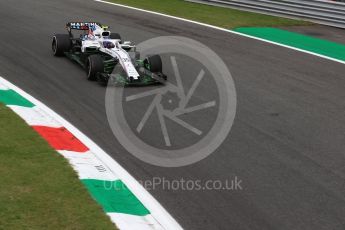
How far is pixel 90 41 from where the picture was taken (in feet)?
36.1

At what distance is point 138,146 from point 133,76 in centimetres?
275

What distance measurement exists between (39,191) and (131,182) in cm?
110

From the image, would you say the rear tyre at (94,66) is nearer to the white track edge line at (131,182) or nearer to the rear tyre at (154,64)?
the rear tyre at (154,64)

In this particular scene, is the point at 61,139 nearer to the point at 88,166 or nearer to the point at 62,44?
the point at 88,166

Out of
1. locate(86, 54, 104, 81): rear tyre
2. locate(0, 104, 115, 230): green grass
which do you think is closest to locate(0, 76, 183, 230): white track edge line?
locate(0, 104, 115, 230): green grass

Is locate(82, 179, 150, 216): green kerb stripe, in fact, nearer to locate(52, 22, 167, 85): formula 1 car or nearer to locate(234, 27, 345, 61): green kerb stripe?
locate(52, 22, 167, 85): formula 1 car

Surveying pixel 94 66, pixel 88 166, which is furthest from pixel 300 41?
pixel 88 166

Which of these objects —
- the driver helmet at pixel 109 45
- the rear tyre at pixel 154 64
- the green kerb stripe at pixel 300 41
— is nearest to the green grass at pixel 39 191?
the rear tyre at pixel 154 64

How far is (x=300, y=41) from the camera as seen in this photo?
617 inches

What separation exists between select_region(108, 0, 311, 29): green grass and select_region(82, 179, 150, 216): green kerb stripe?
12166 millimetres

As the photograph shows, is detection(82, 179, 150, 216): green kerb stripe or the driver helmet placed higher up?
the driver helmet

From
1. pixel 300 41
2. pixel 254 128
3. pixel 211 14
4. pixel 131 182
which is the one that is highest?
pixel 211 14

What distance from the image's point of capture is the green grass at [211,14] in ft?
59.4

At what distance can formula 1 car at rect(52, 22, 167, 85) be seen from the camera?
9930 millimetres
